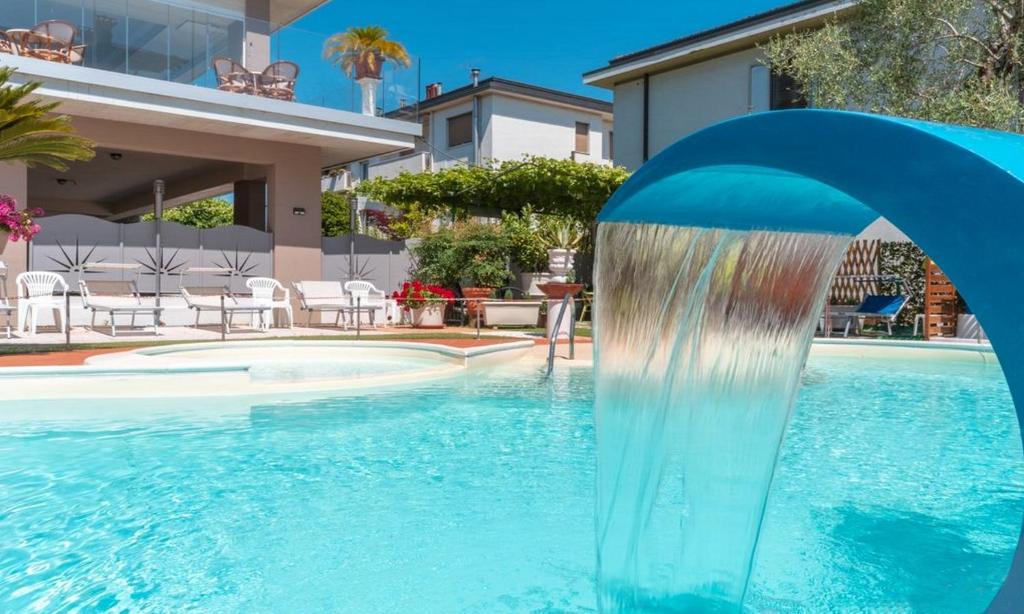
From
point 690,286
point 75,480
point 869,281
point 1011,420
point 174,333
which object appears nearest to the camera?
point 690,286

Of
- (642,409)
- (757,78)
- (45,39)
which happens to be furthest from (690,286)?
(757,78)

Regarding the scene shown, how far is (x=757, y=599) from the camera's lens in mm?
3232

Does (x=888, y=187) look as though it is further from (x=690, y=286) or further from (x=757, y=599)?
(x=757, y=599)

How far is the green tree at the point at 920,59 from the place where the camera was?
1195 centimetres

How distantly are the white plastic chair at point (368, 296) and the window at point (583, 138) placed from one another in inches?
615

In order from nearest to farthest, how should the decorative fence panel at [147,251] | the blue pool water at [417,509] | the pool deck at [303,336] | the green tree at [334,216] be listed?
1. the blue pool water at [417,509]
2. the pool deck at [303,336]
3. the decorative fence panel at [147,251]
4. the green tree at [334,216]

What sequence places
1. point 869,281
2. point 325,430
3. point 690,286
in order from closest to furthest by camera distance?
point 690,286
point 325,430
point 869,281

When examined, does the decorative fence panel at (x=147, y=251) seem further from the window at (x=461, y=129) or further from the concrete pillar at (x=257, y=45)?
the window at (x=461, y=129)

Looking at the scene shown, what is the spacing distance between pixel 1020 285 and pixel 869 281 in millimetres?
17642

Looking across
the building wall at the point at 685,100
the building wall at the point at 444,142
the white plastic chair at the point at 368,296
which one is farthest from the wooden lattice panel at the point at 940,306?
the building wall at the point at 444,142

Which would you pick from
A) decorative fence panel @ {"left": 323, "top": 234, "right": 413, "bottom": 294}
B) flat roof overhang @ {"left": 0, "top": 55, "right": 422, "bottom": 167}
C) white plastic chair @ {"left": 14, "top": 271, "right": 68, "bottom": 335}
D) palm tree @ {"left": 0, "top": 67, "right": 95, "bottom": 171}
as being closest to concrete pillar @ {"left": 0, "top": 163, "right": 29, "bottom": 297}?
white plastic chair @ {"left": 14, "top": 271, "right": 68, "bottom": 335}

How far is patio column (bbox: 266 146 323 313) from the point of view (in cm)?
1752

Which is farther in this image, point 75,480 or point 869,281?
point 869,281

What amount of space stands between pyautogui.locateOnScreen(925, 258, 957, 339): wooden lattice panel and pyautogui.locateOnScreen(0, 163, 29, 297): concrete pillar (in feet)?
53.2
